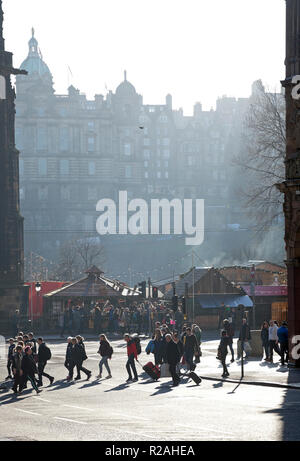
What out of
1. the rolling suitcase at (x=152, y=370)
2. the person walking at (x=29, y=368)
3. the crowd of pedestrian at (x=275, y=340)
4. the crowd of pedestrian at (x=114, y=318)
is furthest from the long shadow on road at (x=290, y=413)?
the crowd of pedestrian at (x=114, y=318)

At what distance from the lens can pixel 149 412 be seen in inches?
980

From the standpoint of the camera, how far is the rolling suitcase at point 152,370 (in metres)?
34.4

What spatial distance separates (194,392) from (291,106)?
10.6 metres

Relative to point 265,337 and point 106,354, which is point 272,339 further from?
point 106,354

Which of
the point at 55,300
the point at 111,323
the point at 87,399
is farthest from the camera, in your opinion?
the point at 55,300

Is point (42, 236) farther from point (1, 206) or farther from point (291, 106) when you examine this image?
point (291, 106)

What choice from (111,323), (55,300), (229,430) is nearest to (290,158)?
(229,430)

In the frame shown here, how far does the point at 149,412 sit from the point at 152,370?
964 centimetres

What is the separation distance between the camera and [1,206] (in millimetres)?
68000

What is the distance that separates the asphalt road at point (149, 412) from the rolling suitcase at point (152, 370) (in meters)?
0.37

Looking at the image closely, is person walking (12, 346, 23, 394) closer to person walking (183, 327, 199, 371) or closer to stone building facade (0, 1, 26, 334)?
person walking (183, 327, 199, 371)

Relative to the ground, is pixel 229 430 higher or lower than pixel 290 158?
lower

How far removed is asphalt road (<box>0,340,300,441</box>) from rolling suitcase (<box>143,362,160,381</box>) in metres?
0.37
